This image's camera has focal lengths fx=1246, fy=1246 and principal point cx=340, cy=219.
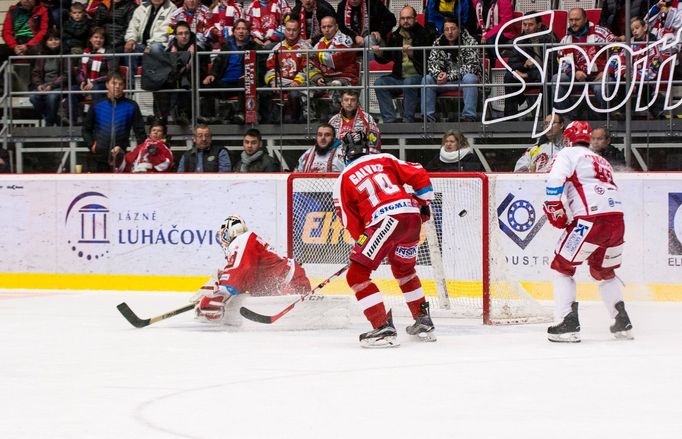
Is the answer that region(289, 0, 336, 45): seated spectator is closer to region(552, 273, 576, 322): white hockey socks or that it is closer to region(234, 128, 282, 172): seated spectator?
region(234, 128, 282, 172): seated spectator

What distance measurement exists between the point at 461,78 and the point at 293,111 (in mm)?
1641

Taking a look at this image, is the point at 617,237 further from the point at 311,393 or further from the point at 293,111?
the point at 293,111

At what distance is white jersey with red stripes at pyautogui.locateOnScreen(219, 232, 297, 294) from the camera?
26.9 feet

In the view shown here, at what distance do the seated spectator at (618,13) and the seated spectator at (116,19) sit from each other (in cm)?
477

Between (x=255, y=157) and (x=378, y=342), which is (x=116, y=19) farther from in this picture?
(x=378, y=342)

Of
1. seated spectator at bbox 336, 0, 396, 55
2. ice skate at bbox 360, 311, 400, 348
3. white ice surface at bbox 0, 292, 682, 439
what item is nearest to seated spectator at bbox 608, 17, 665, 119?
seated spectator at bbox 336, 0, 396, 55

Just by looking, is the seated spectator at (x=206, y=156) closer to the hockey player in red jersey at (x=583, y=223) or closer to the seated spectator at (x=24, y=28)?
the seated spectator at (x=24, y=28)

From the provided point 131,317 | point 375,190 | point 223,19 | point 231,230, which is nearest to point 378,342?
point 375,190

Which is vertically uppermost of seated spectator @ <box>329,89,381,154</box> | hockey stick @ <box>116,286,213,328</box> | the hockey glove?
seated spectator @ <box>329,89,381,154</box>

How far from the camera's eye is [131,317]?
8102 mm

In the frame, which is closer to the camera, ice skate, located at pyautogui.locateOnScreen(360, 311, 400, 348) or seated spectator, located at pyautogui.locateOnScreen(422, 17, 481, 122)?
ice skate, located at pyautogui.locateOnScreen(360, 311, 400, 348)

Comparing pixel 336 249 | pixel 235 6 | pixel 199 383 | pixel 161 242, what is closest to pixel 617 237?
pixel 336 249

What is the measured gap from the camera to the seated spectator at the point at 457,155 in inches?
415

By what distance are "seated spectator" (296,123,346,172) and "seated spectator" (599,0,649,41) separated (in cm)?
262
